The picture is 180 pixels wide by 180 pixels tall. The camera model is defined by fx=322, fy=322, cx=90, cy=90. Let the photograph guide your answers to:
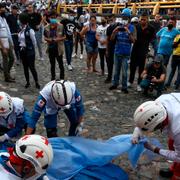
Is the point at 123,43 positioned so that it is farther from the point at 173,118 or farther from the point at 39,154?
the point at 39,154

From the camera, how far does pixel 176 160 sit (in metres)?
3.65

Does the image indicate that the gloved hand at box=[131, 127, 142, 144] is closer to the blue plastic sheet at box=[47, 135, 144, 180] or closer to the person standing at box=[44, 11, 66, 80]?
the blue plastic sheet at box=[47, 135, 144, 180]

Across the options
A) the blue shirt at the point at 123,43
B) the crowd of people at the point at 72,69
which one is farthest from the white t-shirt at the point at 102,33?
the blue shirt at the point at 123,43

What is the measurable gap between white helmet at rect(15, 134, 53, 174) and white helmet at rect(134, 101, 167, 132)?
112 centimetres

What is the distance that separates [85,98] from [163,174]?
3465 millimetres

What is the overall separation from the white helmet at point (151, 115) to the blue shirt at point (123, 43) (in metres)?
4.15

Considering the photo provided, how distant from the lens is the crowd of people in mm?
3352

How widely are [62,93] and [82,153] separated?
0.78m

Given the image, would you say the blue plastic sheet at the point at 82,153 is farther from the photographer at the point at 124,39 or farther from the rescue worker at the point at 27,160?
the photographer at the point at 124,39

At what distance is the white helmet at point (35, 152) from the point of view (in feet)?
8.75

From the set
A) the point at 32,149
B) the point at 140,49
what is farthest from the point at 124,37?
the point at 32,149

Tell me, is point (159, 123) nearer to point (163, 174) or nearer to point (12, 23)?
point (163, 174)

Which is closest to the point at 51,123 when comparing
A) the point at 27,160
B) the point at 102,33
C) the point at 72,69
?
the point at 27,160

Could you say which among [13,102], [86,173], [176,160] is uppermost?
[13,102]
